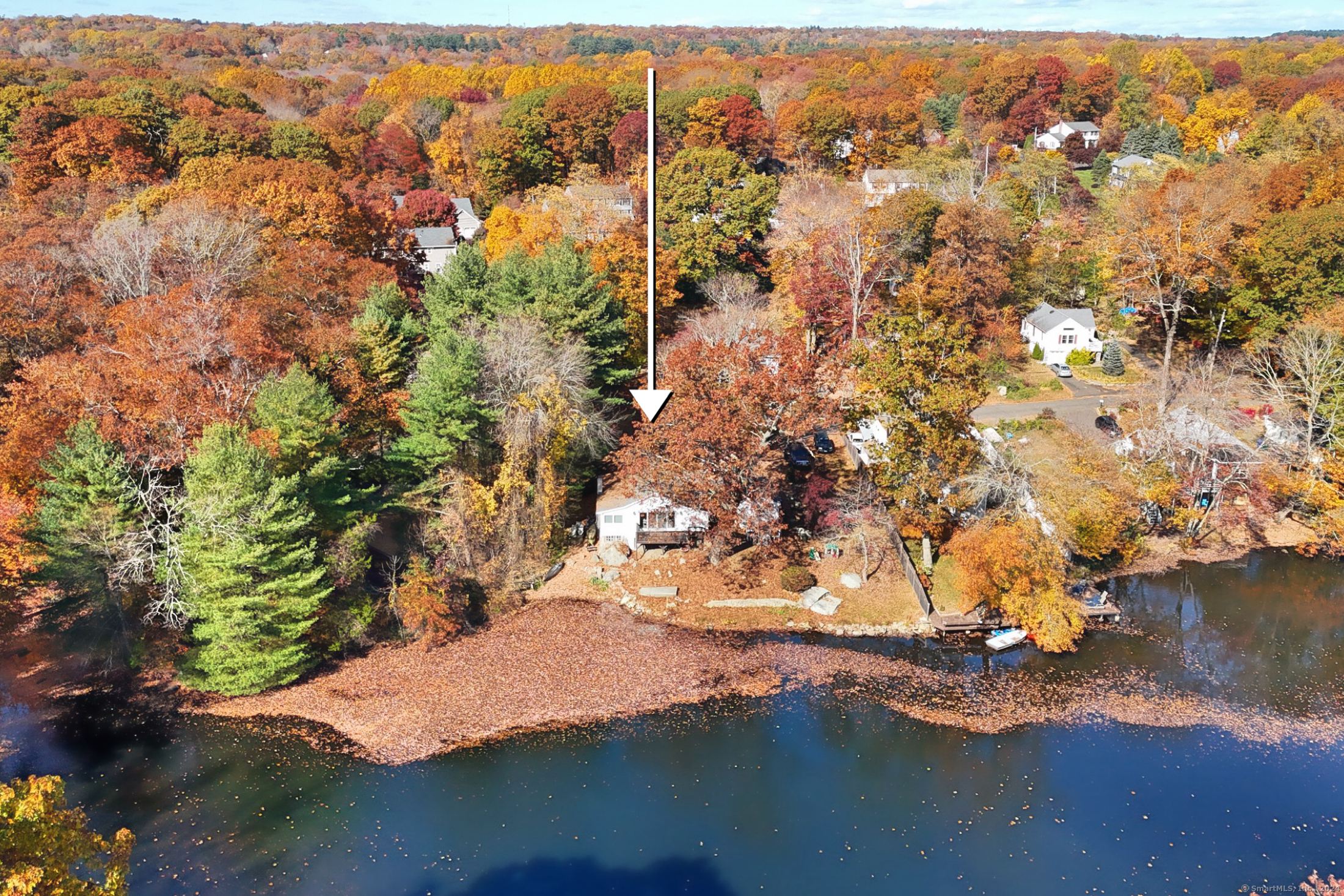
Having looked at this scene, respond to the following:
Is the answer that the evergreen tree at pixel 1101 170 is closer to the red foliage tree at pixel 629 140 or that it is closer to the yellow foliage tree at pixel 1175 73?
the yellow foliage tree at pixel 1175 73

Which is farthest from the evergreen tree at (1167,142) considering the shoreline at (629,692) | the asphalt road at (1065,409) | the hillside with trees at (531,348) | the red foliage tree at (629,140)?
the shoreline at (629,692)

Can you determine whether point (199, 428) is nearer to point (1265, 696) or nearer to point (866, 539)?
point (866, 539)

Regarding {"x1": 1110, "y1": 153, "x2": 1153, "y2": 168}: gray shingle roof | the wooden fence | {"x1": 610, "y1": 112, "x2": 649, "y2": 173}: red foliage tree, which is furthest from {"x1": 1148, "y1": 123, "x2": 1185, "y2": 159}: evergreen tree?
the wooden fence

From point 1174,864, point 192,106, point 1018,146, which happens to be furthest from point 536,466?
point 1018,146

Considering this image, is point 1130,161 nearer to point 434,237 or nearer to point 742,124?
point 742,124

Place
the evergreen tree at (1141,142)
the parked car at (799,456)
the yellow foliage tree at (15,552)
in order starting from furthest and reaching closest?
the evergreen tree at (1141,142), the parked car at (799,456), the yellow foliage tree at (15,552)

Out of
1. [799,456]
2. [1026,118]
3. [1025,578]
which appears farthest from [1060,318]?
[1026,118]
